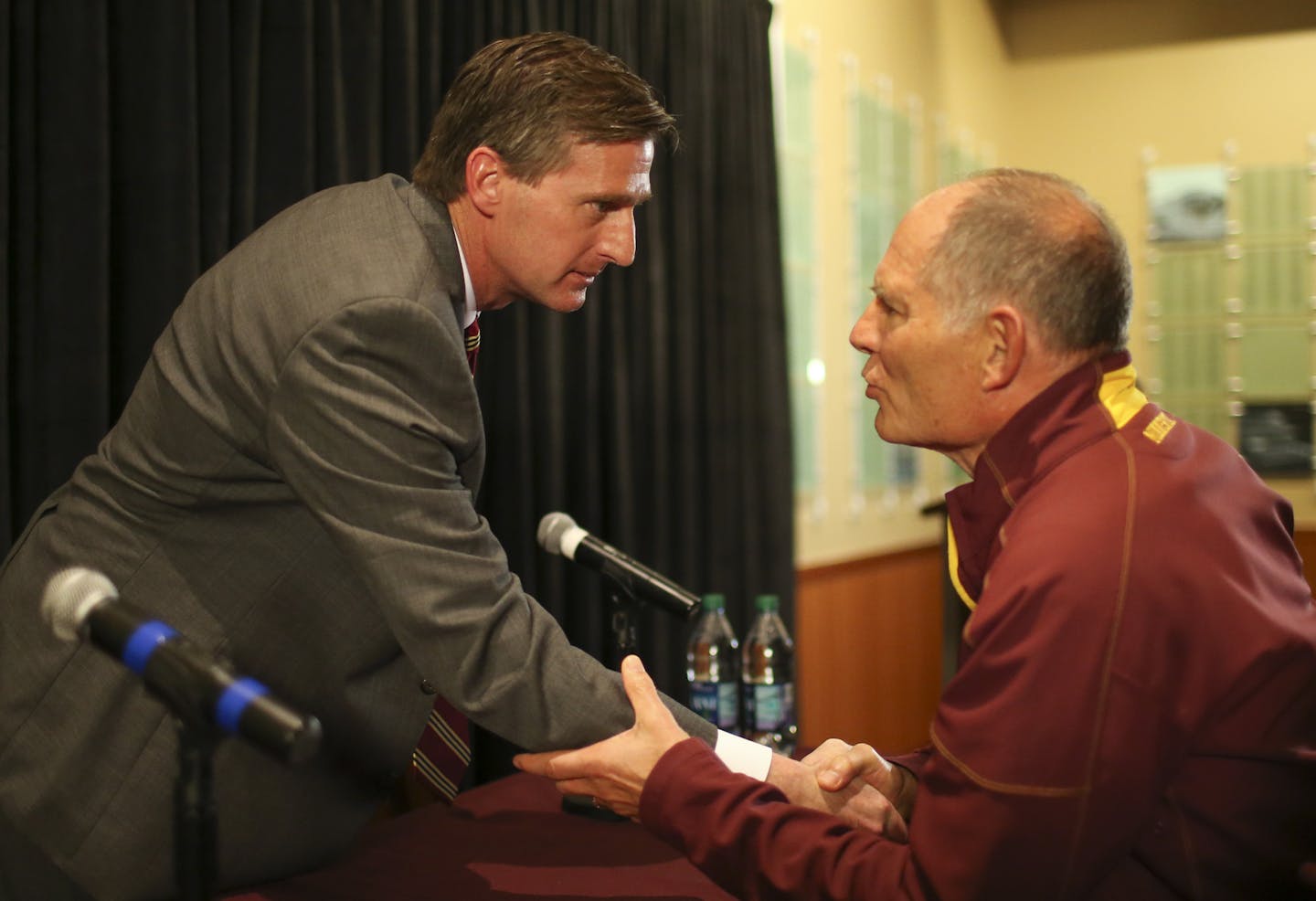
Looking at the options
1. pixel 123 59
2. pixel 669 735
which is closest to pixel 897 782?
pixel 669 735

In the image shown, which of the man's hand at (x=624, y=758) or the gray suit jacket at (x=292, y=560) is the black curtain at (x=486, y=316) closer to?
the gray suit jacket at (x=292, y=560)

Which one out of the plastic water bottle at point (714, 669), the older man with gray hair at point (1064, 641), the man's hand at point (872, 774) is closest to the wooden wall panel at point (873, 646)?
the plastic water bottle at point (714, 669)

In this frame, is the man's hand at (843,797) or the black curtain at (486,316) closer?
the man's hand at (843,797)

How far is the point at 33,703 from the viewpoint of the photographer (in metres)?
1.41

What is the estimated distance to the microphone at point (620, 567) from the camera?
1820 millimetres

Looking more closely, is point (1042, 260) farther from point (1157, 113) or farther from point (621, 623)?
point (1157, 113)

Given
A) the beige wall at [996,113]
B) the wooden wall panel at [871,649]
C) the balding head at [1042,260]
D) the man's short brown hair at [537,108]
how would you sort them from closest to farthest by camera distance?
the balding head at [1042,260] < the man's short brown hair at [537,108] < the wooden wall panel at [871,649] < the beige wall at [996,113]

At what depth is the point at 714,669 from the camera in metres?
2.97

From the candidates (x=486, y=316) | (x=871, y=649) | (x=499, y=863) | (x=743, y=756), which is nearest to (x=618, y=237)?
(x=743, y=756)

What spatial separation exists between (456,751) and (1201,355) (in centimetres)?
566

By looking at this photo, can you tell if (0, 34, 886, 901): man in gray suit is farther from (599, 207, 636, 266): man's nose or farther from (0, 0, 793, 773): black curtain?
(0, 0, 793, 773): black curtain

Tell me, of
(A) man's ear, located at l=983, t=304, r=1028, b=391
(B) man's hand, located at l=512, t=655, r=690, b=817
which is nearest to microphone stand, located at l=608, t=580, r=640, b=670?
(B) man's hand, located at l=512, t=655, r=690, b=817

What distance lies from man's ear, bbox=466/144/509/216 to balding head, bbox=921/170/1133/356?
608 millimetres

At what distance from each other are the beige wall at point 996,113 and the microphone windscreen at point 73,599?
3.70m
